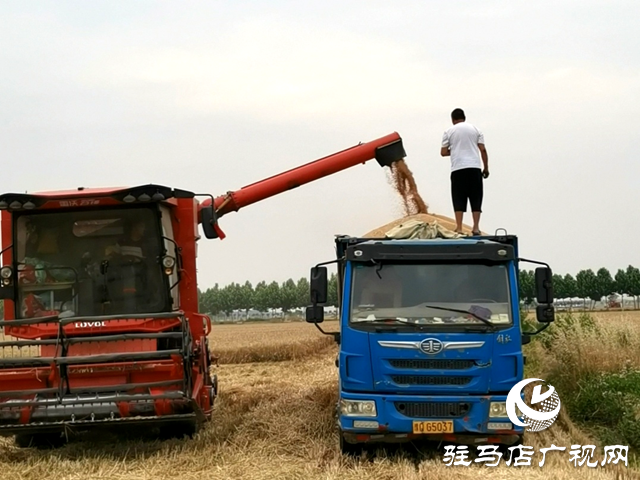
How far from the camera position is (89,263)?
9.93 m

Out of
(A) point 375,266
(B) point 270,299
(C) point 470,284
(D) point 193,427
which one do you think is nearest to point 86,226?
(D) point 193,427

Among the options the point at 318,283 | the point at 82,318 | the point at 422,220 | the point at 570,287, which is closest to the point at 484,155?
the point at 422,220

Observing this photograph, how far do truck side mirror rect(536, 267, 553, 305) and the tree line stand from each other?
272 feet

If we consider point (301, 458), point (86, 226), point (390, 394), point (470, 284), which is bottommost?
point (301, 458)

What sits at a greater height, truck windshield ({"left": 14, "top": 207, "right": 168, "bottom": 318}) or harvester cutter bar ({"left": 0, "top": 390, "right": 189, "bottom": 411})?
truck windshield ({"left": 14, "top": 207, "right": 168, "bottom": 318})

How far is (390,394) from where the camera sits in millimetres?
8461

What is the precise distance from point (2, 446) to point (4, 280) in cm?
208

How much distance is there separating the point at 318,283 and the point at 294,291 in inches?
4443

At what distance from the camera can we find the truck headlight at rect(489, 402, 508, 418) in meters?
8.29

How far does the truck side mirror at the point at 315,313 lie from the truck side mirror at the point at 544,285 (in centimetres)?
229

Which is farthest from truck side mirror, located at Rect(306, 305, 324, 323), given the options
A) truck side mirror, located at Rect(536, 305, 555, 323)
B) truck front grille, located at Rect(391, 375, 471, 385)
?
truck side mirror, located at Rect(536, 305, 555, 323)

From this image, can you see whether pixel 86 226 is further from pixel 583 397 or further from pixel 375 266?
pixel 583 397

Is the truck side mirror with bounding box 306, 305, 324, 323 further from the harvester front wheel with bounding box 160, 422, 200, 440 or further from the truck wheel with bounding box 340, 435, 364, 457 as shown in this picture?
the harvester front wheel with bounding box 160, 422, 200, 440

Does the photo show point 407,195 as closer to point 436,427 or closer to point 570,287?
point 436,427
